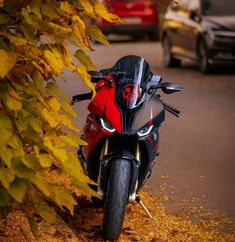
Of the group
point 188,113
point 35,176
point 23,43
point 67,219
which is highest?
point 23,43

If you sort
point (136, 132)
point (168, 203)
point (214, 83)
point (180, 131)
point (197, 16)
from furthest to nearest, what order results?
point (197, 16), point (214, 83), point (180, 131), point (168, 203), point (136, 132)

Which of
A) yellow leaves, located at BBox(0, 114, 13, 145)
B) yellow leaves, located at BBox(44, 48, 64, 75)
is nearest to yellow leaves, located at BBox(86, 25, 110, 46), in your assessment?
yellow leaves, located at BBox(44, 48, 64, 75)

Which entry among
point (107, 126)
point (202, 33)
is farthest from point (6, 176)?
point (202, 33)

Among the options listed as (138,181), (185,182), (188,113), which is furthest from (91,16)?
(188,113)

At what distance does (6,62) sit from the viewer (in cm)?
432

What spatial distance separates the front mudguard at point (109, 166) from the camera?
19.6 ft

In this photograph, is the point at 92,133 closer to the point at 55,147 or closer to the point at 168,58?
the point at 55,147

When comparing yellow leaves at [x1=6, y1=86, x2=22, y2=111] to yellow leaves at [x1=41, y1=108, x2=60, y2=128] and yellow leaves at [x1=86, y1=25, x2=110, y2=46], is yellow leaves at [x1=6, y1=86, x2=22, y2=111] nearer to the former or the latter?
yellow leaves at [x1=41, y1=108, x2=60, y2=128]

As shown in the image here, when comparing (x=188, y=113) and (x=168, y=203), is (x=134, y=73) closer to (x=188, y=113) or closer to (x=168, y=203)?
(x=168, y=203)

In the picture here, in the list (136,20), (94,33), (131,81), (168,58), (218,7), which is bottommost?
(136,20)

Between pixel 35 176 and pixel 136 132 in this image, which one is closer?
pixel 35 176

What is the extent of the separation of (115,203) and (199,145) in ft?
15.0

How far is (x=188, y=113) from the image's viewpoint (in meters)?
12.9

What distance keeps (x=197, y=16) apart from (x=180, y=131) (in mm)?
7459
